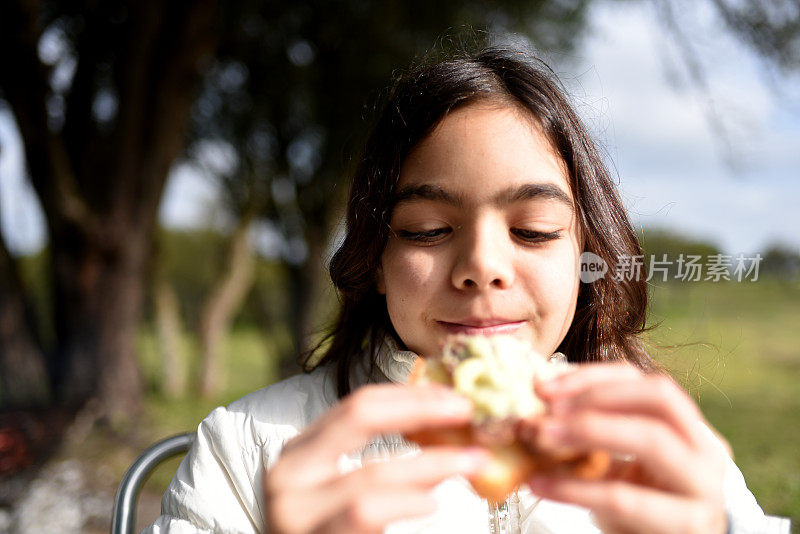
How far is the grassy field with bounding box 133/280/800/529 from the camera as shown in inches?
92.9

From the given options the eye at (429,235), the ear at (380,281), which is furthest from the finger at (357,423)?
the ear at (380,281)

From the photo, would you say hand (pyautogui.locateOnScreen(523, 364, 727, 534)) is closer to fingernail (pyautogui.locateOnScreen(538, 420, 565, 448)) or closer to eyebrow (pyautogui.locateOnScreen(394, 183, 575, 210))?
fingernail (pyautogui.locateOnScreen(538, 420, 565, 448))

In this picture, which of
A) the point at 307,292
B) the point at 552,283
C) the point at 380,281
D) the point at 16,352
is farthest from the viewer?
Result: the point at 307,292

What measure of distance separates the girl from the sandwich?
3 cm

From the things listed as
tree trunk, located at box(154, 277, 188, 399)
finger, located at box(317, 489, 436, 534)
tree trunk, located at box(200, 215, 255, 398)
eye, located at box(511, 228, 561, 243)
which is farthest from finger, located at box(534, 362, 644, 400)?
tree trunk, located at box(154, 277, 188, 399)

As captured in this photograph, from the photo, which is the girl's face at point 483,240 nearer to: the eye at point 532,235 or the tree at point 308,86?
the eye at point 532,235

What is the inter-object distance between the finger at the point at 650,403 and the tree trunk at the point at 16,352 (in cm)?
514

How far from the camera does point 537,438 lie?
1.01 metres

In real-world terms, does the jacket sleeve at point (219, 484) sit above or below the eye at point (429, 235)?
below

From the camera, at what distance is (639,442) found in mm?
961

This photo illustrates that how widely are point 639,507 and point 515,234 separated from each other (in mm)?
661

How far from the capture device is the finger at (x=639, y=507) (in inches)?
38.1

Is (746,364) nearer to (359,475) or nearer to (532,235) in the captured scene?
(532,235)

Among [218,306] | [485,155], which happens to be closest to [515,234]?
[485,155]
